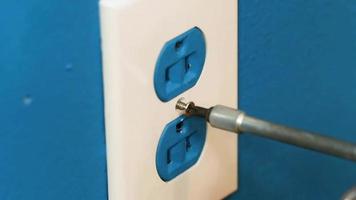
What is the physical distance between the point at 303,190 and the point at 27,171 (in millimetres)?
367

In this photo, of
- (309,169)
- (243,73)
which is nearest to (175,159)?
(243,73)

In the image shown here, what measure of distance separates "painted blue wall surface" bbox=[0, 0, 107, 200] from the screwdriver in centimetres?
9

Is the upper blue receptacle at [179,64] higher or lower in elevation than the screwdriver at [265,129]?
higher

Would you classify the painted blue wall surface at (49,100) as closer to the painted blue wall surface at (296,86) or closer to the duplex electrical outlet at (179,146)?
the duplex electrical outlet at (179,146)

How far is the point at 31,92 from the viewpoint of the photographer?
0.45 m

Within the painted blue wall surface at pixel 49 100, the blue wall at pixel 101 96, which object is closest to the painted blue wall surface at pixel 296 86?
the blue wall at pixel 101 96

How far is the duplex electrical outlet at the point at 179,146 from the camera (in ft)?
1.82

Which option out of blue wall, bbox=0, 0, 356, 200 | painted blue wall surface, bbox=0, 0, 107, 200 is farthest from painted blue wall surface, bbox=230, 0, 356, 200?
painted blue wall surface, bbox=0, 0, 107, 200

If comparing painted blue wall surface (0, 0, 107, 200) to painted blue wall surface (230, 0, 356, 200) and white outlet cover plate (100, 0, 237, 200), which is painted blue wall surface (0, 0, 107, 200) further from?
painted blue wall surface (230, 0, 356, 200)

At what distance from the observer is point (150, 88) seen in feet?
1.72

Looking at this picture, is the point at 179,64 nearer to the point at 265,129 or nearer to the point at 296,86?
the point at 265,129

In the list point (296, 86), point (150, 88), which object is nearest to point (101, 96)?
point (150, 88)

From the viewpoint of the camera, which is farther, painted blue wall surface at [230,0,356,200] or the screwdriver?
painted blue wall surface at [230,0,356,200]

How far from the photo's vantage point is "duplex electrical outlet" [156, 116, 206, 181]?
556 millimetres
